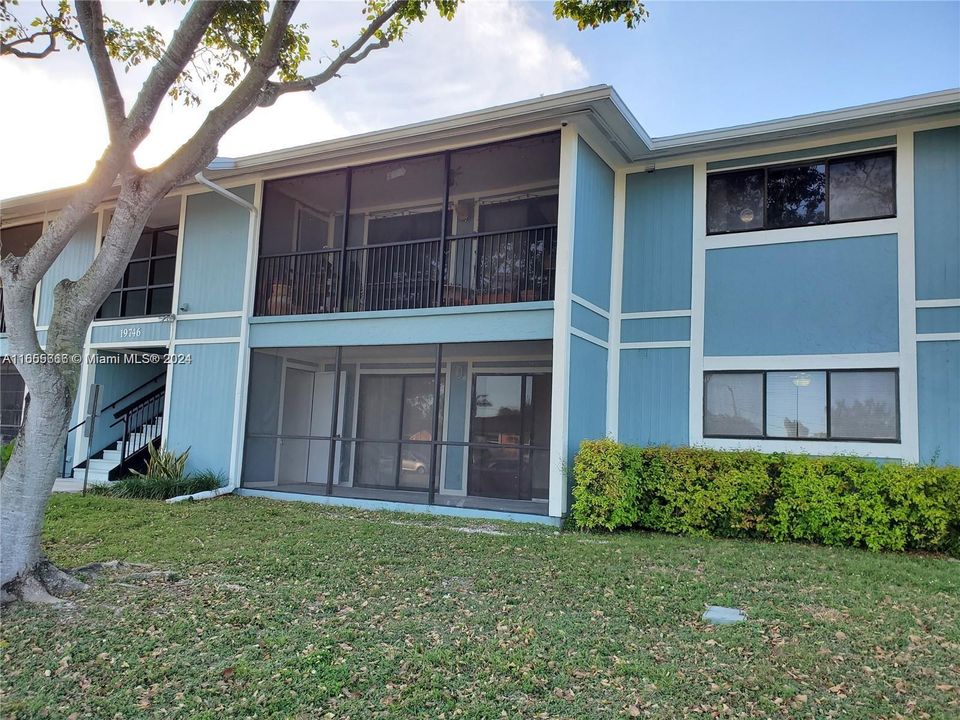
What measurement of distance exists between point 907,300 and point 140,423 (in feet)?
47.3

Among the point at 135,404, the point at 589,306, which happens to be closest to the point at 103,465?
the point at 135,404

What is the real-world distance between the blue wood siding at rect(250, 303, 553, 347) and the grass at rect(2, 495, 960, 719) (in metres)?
3.25

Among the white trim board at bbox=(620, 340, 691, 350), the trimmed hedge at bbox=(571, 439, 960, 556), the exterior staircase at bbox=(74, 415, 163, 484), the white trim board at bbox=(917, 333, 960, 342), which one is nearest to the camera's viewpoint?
the trimmed hedge at bbox=(571, 439, 960, 556)

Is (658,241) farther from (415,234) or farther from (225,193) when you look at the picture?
(225,193)

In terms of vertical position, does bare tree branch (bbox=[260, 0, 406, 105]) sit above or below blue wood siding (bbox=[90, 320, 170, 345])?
above

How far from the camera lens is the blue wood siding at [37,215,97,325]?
15.3 metres

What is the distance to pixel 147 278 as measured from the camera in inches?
608

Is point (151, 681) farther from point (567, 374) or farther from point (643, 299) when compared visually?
point (643, 299)

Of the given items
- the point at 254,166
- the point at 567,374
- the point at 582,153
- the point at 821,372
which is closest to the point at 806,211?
the point at 821,372

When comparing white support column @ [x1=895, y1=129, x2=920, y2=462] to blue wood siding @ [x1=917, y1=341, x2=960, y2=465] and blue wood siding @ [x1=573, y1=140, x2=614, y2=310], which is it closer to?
blue wood siding @ [x1=917, y1=341, x2=960, y2=465]

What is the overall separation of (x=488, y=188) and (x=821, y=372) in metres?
6.58

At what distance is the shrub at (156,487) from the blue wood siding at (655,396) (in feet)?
23.6

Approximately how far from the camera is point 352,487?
13.8m

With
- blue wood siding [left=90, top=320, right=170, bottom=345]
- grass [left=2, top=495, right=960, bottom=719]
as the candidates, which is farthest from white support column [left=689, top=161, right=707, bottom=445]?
blue wood siding [left=90, top=320, right=170, bottom=345]
